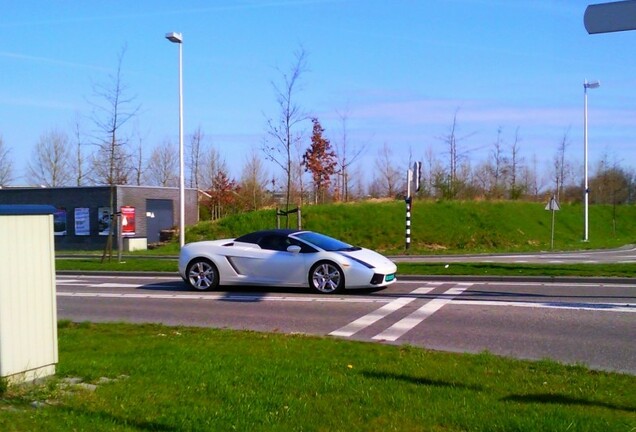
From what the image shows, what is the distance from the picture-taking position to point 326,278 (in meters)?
14.2

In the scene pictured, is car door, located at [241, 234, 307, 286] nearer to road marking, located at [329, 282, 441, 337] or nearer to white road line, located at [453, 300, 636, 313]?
road marking, located at [329, 282, 441, 337]

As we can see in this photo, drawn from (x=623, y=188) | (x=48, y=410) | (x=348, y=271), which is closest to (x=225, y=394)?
(x=48, y=410)

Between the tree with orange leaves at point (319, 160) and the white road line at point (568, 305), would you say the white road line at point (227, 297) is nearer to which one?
the white road line at point (568, 305)

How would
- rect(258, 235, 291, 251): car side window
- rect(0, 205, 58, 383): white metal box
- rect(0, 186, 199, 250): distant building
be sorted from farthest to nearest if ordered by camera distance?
rect(0, 186, 199, 250): distant building → rect(258, 235, 291, 251): car side window → rect(0, 205, 58, 383): white metal box

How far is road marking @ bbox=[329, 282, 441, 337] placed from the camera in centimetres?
1015

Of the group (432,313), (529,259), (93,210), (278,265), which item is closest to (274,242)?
(278,265)

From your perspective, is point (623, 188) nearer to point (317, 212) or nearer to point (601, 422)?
point (317, 212)

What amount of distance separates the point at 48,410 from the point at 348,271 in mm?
9048

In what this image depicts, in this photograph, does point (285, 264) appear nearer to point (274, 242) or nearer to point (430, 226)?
point (274, 242)

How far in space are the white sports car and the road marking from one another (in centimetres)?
114

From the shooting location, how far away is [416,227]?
1474 inches

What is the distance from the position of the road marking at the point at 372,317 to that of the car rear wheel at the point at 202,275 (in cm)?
404

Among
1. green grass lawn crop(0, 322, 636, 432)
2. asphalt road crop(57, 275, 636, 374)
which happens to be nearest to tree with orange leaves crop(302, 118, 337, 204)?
asphalt road crop(57, 275, 636, 374)

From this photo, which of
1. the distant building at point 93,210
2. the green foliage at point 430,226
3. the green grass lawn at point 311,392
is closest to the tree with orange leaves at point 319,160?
the green foliage at point 430,226
